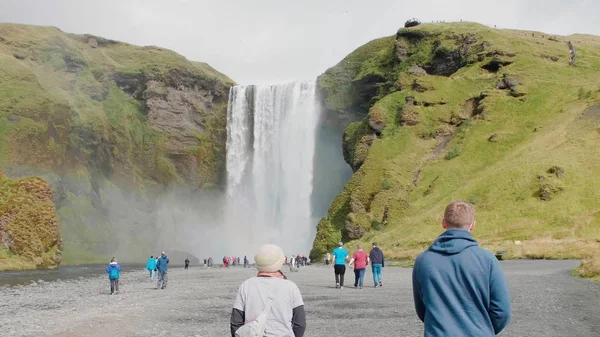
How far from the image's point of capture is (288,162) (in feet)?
294

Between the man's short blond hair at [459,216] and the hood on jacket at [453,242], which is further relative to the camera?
the man's short blond hair at [459,216]

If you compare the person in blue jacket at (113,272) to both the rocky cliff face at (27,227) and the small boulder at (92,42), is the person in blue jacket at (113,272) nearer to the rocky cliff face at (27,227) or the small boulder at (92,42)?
the rocky cliff face at (27,227)

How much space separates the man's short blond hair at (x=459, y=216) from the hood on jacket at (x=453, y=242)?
0.09 metres

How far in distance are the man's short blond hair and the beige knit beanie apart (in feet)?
5.44

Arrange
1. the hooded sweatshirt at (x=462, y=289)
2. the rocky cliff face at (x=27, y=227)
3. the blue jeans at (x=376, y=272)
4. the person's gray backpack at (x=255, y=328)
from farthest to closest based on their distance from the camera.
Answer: the rocky cliff face at (x=27, y=227) → the blue jeans at (x=376, y=272) → the person's gray backpack at (x=255, y=328) → the hooded sweatshirt at (x=462, y=289)

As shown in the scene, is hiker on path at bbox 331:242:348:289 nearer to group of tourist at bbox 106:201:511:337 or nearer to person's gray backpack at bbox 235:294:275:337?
group of tourist at bbox 106:201:511:337

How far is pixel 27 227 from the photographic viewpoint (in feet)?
190

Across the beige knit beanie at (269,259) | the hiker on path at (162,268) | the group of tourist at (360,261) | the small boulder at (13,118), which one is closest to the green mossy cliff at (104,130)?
the small boulder at (13,118)

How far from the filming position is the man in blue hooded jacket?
4.82 metres

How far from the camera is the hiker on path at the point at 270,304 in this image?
17.7 feet

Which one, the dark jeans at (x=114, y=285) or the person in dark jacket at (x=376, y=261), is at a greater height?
the person in dark jacket at (x=376, y=261)

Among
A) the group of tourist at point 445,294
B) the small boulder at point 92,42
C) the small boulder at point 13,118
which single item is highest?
the small boulder at point 92,42

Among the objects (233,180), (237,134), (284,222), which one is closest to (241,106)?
(237,134)

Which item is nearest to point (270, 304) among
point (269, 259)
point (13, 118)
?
point (269, 259)
